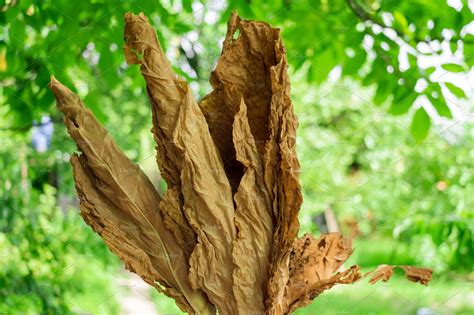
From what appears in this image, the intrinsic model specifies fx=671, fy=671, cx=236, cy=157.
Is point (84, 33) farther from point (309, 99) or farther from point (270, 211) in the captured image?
point (309, 99)

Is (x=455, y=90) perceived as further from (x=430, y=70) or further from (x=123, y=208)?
(x=123, y=208)

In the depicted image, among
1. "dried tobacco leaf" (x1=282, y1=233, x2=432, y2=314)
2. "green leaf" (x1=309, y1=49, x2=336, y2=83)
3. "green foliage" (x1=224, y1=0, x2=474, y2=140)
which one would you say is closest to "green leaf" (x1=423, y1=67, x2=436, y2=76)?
"green foliage" (x1=224, y1=0, x2=474, y2=140)

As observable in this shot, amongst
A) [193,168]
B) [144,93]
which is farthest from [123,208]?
[144,93]

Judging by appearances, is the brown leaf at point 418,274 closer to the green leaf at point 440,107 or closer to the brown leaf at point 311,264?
the brown leaf at point 311,264

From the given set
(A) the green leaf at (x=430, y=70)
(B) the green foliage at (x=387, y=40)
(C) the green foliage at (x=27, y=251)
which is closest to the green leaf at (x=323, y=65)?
(B) the green foliage at (x=387, y=40)

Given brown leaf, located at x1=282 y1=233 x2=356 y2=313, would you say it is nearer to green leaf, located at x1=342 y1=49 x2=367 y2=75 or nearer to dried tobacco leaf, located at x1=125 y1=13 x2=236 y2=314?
dried tobacco leaf, located at x1=125 y1=13 x2=236 y2=314

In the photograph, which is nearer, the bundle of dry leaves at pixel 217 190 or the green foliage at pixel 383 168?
the bundle of dry leaves at pixel 217 190

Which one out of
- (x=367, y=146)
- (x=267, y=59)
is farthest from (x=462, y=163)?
(x=267, y=59)
